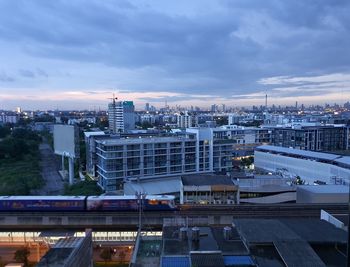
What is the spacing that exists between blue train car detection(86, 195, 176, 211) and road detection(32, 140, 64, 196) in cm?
607

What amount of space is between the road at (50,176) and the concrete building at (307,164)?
1248cm

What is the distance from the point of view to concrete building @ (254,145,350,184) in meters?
17.1

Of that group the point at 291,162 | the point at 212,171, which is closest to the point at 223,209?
the point at 212,171

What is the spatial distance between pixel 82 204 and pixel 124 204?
124 cm

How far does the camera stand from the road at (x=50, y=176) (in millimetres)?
16203

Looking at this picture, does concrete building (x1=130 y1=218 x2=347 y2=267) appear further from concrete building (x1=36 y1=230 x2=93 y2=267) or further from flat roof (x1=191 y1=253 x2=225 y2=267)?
concrete building (x1=36 y1=230 x2=93 y2=267)

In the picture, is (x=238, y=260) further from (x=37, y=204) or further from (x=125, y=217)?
(x=37, y=204)

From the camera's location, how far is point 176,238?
6.46 metres

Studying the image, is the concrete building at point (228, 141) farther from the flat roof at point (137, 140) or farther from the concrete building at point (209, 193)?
the concrete building at point (209, 193)

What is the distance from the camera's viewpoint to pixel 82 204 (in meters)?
10.4

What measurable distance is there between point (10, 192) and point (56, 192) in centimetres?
281

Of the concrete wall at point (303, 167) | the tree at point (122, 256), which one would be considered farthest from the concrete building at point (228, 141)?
the tree at point (122, 256)

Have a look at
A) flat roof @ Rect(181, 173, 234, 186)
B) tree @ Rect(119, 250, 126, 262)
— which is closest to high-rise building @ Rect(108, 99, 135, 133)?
flat roof @ Rect(181, 173, 234, 186)

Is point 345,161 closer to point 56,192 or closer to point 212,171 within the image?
point 212,171
